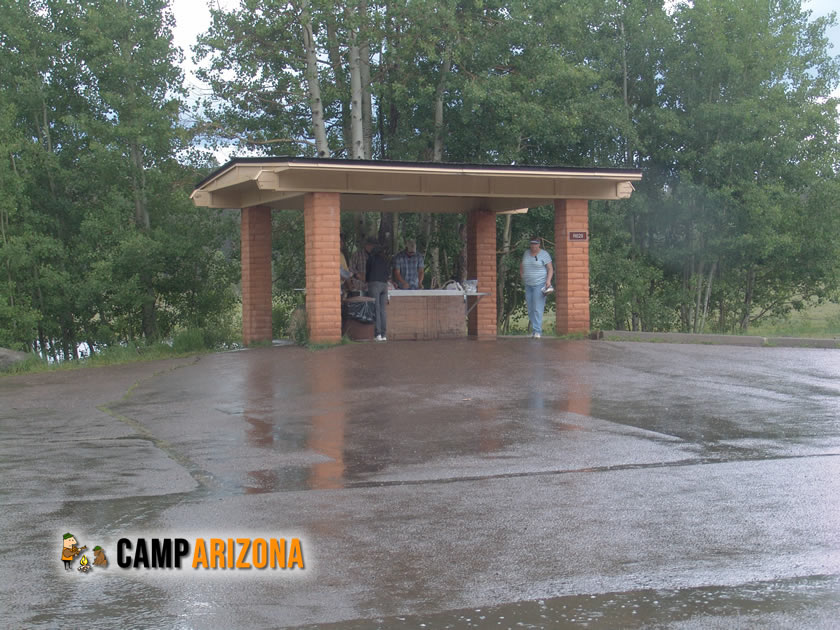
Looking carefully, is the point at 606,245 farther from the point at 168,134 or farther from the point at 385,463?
the point at 385,463

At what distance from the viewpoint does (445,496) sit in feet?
21.7

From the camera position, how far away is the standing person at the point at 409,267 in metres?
20.4

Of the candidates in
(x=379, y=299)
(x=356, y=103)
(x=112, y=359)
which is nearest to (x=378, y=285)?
(x=379, y=299)

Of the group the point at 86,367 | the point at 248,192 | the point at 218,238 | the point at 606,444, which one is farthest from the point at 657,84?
the point at 606,444

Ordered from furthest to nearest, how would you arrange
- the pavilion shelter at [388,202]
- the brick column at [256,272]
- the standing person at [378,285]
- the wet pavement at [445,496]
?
the brick column at [256,272] < the standing person at [378,285] < the pavilion shelter at [388,202] < the wet pavement at [445,496]

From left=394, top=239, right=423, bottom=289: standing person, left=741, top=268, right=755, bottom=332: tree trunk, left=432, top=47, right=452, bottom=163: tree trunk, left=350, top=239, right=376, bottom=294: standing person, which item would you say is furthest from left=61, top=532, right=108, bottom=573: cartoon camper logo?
left=741, top=268, right=755, bottom=332: tree trunk

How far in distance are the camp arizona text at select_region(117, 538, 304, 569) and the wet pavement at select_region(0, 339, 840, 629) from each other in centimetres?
9

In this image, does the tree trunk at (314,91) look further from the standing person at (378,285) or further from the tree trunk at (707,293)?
the tree trunk at (707,293)

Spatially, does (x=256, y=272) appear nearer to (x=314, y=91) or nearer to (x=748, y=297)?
(x=314, y=91)

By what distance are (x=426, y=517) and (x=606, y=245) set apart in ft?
88.8

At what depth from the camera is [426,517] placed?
605 centimetres

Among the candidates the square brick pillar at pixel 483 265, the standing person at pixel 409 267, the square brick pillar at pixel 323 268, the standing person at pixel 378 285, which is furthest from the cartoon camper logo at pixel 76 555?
the square brick pillar at pixel 483 265

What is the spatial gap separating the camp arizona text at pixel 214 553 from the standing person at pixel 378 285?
1271 cm

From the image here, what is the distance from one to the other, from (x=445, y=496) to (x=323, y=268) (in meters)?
10.8
